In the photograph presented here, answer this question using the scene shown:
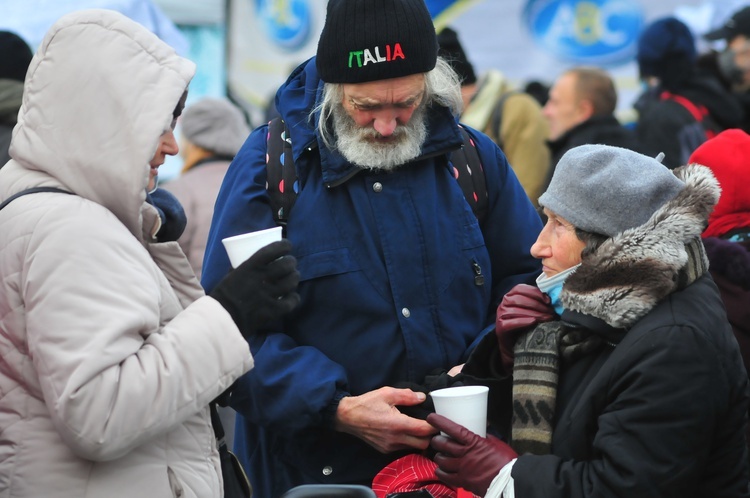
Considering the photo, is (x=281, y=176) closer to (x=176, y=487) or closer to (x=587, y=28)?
(x=176, y=487)

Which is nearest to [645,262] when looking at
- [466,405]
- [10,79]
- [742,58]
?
[466,405]

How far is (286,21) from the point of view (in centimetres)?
936

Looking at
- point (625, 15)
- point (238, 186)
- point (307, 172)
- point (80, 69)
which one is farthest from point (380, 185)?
point (625, 15)

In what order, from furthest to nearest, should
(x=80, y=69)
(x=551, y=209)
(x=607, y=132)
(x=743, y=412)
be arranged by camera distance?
(x=607, y=132)
(x=551, y=209)
(x=743, y=412)
(x=80, y=69)

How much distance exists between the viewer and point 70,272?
6.86 ft

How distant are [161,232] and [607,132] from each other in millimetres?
3842

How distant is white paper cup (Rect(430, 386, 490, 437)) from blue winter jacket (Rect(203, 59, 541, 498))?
34 cm

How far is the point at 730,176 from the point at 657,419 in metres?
1.52

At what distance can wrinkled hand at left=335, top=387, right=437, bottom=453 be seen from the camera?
9.52ft

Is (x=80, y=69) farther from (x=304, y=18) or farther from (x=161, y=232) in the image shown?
(x=304, y=18)

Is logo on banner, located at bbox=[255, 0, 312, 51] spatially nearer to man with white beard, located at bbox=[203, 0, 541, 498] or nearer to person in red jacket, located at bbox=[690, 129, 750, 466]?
person in red jacket, located at bbox=[690, 129, 750, 466]

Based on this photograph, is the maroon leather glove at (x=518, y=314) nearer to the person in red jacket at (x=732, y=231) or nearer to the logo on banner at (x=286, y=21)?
the person in red jacket at (x=732, y=231)

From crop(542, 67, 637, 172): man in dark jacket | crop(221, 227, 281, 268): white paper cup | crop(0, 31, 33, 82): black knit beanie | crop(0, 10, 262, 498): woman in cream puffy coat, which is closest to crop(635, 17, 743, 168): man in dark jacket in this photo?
crop(542, 67, 637, 172): man in dark jacket

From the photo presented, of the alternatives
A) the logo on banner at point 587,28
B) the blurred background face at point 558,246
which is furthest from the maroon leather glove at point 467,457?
the logo on banner at point 587,28
